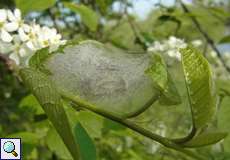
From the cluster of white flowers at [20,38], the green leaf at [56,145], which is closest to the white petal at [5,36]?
the cluster of white flowers at [20,38]


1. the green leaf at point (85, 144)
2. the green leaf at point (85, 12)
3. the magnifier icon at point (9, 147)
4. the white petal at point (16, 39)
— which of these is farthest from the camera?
the green leaf at point (85, 12)

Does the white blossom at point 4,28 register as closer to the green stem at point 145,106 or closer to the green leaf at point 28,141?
the green leaf at point 28,141

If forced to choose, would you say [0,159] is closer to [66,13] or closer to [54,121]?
[54,121]

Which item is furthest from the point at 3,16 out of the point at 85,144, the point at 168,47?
the point at 168,47

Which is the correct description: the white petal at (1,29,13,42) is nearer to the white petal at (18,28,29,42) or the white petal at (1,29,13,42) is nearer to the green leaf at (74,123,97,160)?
the white petal at (18,28,29,42)

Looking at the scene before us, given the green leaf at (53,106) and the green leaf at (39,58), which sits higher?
the green leaf at (39,58)

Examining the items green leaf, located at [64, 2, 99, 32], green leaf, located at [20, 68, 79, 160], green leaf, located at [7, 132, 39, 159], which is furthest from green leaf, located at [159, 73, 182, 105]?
green leaf, located at [64, 2, 99, 32]

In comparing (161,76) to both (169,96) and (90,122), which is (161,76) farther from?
(90,122)
